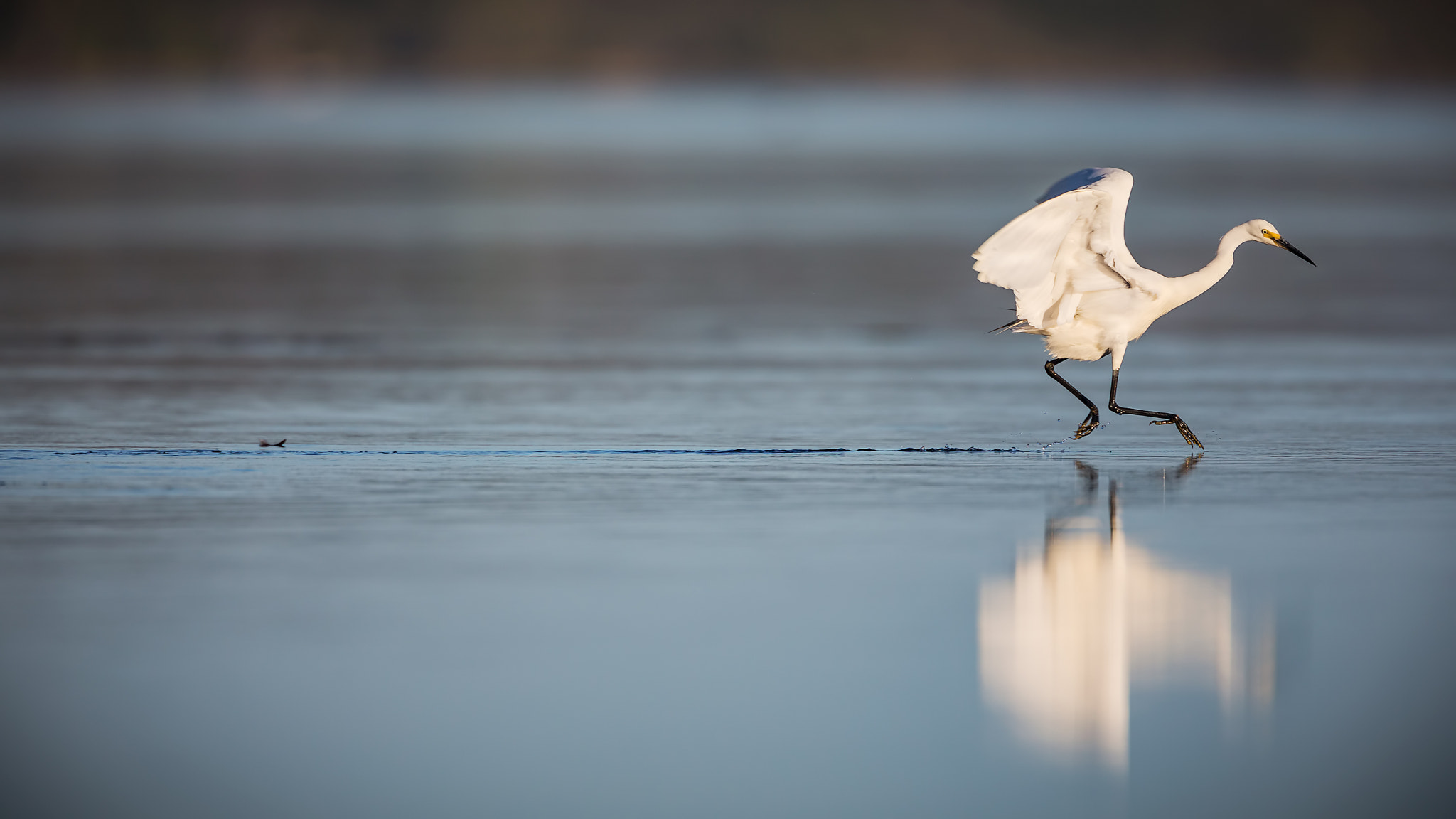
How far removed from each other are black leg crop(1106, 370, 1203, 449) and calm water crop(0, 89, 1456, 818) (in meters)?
0.17

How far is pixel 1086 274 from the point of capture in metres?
12.3

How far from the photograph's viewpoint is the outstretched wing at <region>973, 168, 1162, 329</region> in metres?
11.6

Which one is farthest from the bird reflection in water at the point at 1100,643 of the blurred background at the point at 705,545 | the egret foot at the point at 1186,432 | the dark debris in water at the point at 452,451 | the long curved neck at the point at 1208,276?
the long curved neck at the point at 1208,276

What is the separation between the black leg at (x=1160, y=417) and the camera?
1205cm

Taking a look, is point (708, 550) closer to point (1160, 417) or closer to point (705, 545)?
point (705, 545)

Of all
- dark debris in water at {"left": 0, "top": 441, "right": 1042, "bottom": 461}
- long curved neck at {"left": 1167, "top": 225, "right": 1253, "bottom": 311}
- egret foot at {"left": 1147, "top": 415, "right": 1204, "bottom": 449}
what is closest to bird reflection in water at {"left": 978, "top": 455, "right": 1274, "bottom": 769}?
dark debris in water at {"left": 0, "top": 441, "right": 1042, "bottom": 461}

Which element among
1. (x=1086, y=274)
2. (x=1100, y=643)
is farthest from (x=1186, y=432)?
(x=1100, y=643)

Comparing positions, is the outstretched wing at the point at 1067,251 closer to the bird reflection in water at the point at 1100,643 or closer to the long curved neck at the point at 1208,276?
the long curved neck at the point at 1208,276

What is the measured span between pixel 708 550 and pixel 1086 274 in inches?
155

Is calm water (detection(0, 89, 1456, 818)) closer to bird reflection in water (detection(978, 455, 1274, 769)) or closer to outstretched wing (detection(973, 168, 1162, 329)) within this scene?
bird reflection in water (detection(978, 455, 1274, 769))

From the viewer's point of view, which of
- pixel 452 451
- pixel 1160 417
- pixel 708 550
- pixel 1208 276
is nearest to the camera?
pixel 708 550

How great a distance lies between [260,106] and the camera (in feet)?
411

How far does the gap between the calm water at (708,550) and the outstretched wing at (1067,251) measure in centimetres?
92

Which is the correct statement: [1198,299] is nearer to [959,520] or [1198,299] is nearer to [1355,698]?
Result: [959,520]
